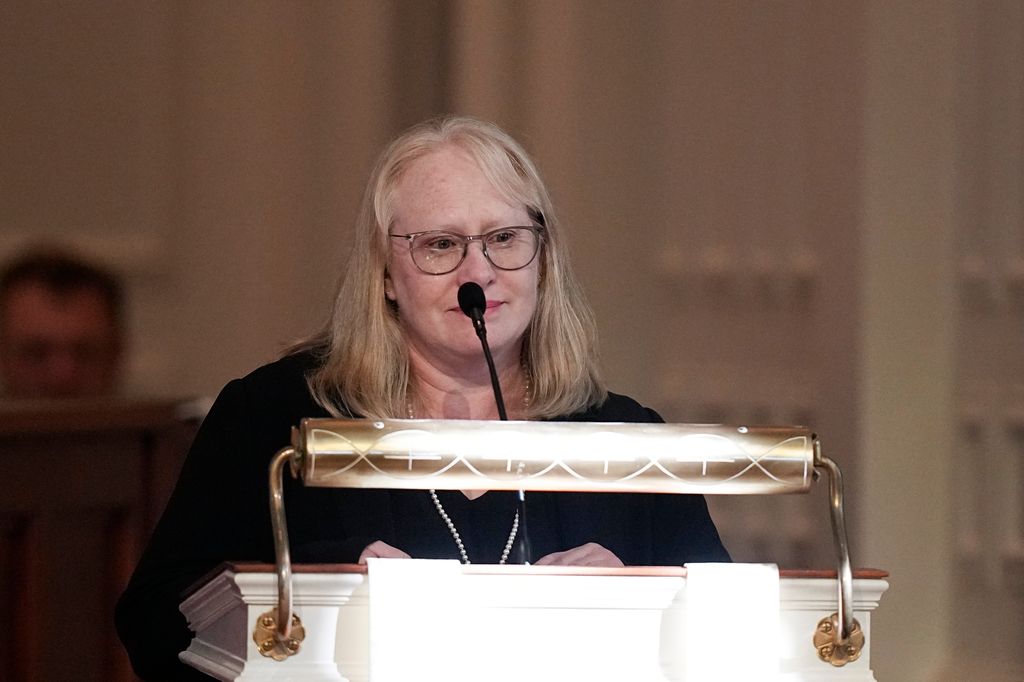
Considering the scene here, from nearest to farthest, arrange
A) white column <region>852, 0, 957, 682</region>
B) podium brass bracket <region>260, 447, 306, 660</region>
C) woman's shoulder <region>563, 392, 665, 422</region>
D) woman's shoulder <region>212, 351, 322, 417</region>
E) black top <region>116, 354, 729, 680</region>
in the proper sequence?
podium brass bracket <region>260, 447, 306, 660</region> < black top <region>116, 354, 729, 680</region> < woman's shoulder <region>212, 351, 322, 417</region> < woman's shoulder <region>563, 392, 665, 422</region> < white column <region>852, 0, 957, 682</region>

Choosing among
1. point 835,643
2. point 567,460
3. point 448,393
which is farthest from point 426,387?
point 835,643

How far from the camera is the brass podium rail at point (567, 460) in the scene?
1.47 metres

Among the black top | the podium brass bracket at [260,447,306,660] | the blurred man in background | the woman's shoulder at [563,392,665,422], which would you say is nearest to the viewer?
the podium brass bracket at [260,447,306,660]

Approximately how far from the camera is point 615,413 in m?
2.43

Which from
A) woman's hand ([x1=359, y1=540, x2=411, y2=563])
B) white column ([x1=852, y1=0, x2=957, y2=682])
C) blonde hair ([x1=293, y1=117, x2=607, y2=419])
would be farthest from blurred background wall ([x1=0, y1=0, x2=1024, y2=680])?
woman's hand ([x1=359, y1=540, x2=411, y2=563])

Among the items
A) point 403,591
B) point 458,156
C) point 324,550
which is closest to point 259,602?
point 403,591

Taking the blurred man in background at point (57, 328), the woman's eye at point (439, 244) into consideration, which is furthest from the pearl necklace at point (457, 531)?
the blurred man in background at point (57, 328)

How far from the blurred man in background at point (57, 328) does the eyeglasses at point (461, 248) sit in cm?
253

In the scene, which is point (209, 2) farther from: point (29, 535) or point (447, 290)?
point (447, 290)

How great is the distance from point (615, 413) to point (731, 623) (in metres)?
0.97

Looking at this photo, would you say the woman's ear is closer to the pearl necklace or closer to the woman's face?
the woman's face

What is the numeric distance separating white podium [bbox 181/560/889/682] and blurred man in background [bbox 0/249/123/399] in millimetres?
3097

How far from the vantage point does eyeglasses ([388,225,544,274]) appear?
2148 millimetres

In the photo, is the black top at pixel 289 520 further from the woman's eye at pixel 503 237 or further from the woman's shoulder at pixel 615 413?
the woman's eye at pixel 503 237
